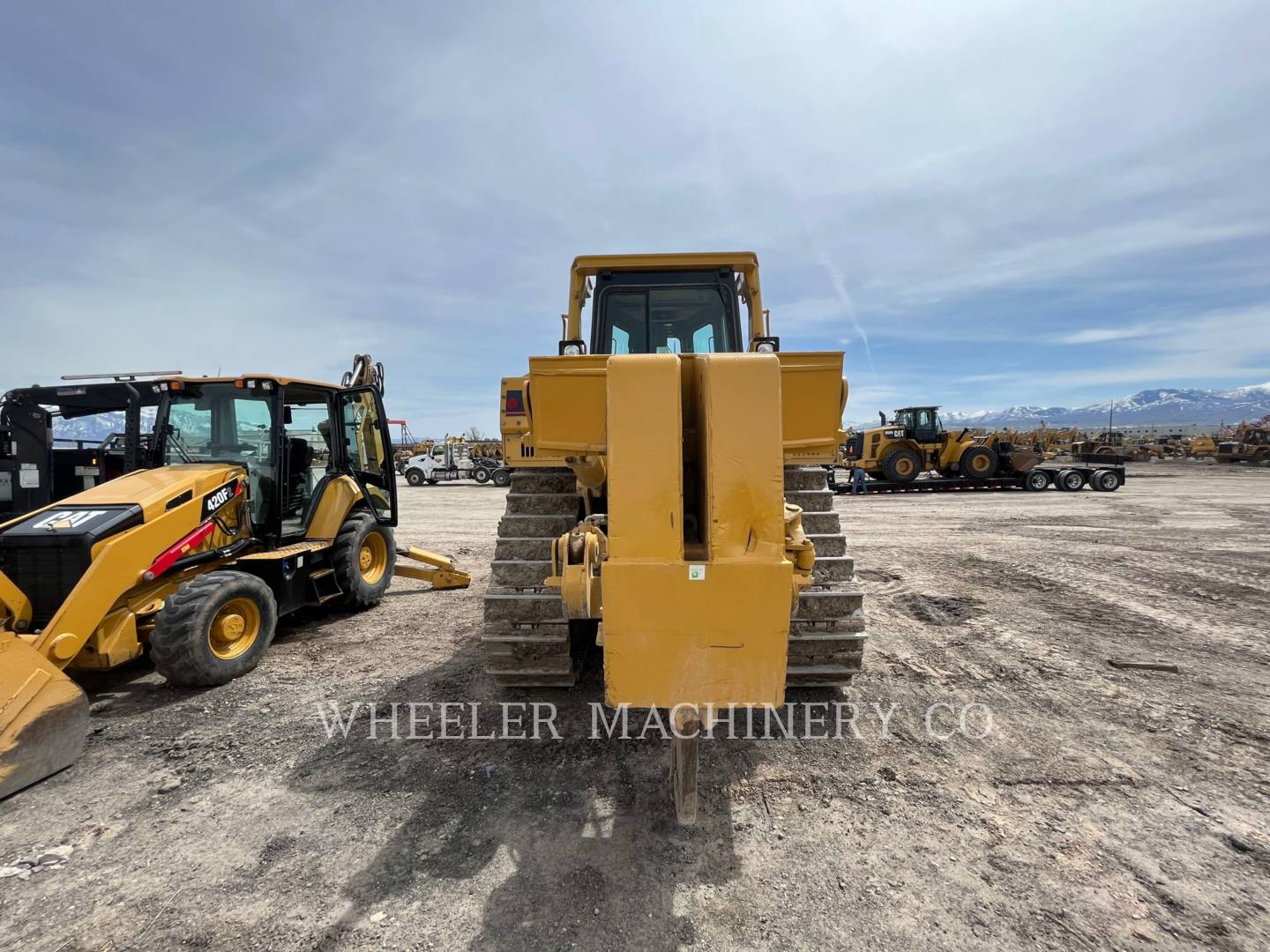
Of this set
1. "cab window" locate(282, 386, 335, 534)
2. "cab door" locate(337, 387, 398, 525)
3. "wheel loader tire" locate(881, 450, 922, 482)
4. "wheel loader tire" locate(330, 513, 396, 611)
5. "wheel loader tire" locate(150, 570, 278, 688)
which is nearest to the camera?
"wheel loader tire" locate(150, 570, 278, 688)

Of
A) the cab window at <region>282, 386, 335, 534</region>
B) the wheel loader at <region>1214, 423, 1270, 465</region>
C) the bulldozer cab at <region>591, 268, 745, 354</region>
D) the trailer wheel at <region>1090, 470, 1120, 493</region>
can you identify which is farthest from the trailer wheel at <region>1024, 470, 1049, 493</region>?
the wheel loader at <region>1214, 423, 1270, 465</region>

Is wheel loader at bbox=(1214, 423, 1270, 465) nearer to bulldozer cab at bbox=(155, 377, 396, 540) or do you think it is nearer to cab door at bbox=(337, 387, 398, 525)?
cab door at bbox=(337, 387, 398, 525)

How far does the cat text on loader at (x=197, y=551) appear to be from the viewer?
136 inches

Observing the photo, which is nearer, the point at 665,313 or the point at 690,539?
the point at 690,539

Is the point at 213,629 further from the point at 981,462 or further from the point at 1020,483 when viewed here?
the point at 1020,483

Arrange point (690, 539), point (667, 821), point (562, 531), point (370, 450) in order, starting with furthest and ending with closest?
point (370, 450)
point (562, 531)
point (667, 821)
point (690, 539)

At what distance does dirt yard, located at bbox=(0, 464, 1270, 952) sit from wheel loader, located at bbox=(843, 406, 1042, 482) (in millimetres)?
15540

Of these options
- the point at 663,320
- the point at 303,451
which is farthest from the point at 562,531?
the point at 303,451

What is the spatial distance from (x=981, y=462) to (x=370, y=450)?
19670mm

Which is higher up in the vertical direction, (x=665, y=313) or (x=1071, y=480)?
(x=665, y=313)

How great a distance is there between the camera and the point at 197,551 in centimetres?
467

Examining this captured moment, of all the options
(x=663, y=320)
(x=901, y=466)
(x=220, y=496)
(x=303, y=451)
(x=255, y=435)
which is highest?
(x=663, y=320)

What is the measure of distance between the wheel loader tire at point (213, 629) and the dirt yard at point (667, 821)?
0.18 m

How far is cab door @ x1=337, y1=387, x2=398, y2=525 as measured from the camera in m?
6.49
